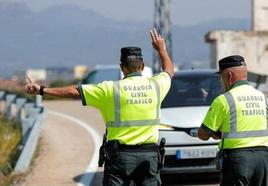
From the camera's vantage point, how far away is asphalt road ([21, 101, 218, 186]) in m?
11.9

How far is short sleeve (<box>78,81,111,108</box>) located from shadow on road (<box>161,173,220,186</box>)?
16.5 ft

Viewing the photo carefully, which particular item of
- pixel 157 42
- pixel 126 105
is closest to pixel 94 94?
pixel 126 105

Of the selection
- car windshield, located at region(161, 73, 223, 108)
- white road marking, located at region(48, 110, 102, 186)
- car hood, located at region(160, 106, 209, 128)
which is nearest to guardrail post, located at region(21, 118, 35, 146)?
white road marking, located at region(48, 110, 102, 186)

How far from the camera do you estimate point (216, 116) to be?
Answer: 643 centimetres

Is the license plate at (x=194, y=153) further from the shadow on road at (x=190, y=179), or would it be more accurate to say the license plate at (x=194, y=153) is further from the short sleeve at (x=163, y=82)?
the short sleeve at (x=163, y=82)

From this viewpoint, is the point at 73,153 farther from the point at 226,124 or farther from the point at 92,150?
the point at 226,124

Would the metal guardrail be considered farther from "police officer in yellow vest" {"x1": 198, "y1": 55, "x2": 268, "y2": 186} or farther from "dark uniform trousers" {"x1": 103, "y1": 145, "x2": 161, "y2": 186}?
"police officer in yellow vest" {"x1": 198, "y1": 55, "x2": 268, "y2": 186}

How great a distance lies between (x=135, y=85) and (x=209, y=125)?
2.24 ft

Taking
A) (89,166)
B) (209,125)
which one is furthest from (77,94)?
(89,166)

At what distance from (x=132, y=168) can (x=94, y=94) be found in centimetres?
66

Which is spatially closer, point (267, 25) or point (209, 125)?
point (209, 125)

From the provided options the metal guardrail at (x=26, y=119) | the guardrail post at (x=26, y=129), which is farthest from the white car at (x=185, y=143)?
the guardrail post at (x=26, y=129)

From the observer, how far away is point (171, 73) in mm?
6918

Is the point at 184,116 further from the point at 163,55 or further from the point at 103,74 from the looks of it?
the point at 103,74
